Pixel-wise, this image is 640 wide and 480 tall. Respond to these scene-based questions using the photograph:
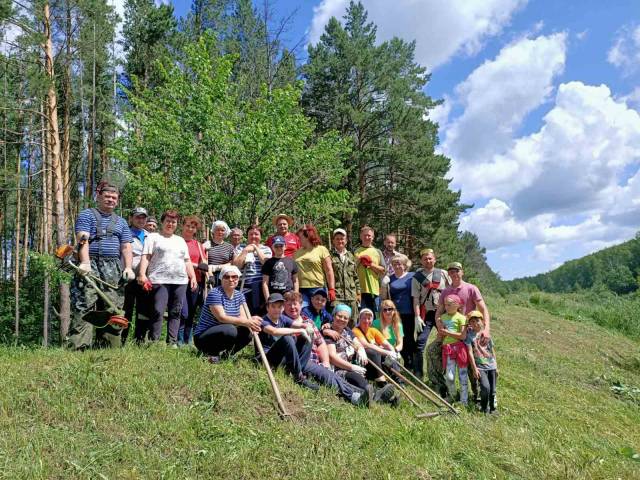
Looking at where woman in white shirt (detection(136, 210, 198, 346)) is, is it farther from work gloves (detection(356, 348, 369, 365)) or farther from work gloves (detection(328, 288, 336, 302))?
work gloves (detection(356, 348, 369, 365))

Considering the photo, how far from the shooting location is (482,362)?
612 centimetres

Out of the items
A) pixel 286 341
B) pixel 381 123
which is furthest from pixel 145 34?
pixel 286 341

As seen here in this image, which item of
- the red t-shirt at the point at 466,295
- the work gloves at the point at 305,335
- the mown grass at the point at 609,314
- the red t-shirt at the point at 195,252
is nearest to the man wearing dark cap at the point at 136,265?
the red t-shirt at the point at 195,252

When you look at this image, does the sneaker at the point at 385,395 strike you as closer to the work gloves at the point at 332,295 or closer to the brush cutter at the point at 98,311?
the work gloves at the point at 332,295

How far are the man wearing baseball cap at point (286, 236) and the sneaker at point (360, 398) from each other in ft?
7.63

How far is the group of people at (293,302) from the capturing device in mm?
5297

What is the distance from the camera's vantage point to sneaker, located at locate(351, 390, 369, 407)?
5.13 meters

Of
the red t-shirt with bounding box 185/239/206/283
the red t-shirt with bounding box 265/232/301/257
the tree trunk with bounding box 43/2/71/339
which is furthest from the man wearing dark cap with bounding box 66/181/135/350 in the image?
the tree trunk with bounding box 43/2/71/339

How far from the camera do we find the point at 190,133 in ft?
Answer: 36.6

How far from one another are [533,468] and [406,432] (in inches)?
46.1

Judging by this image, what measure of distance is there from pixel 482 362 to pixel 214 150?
7864 mm

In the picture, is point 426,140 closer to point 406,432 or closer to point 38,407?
point 406,432

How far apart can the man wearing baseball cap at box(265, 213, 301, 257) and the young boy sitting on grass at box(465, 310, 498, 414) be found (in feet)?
8.66

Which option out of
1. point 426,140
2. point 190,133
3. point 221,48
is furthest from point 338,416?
point 426,140
